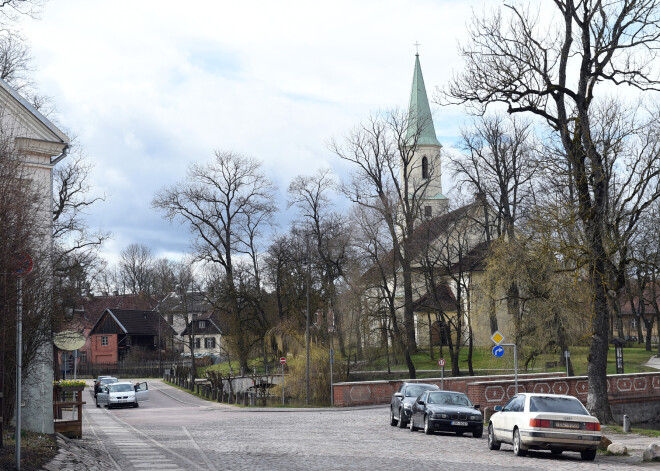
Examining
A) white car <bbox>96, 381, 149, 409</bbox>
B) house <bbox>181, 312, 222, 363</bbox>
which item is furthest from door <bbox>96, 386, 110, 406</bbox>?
house <bbox>181, 312, 222, 363</bbox>

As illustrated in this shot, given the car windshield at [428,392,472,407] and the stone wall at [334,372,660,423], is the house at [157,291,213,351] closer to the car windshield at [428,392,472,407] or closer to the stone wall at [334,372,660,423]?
the stone wall at [334,372,660,423]

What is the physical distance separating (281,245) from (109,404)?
2232cm

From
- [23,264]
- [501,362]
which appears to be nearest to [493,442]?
[23,264]

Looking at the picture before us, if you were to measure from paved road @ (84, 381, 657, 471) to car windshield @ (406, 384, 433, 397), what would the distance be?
1.56 m

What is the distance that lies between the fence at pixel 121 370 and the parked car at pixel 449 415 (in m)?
68.4

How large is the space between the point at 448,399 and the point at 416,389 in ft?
12.4

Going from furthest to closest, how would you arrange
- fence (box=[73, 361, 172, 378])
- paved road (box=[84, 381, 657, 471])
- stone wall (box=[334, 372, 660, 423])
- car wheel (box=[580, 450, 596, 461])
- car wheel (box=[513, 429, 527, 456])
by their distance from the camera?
fence (box=[73, 361, 172, 378])
stone wall (box=[334, 372, 660, 423])
car wheel (box=[513, 429, 527, 456])
car wheel (box=[580, 450, 596, 461])
paved road (box=[84, 381, 657, 471])

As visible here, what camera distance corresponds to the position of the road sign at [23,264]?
461 inches

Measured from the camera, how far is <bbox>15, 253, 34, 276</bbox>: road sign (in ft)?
38.4

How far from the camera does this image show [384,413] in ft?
122

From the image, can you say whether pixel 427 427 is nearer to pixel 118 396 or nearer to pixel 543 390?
pixel 543 390

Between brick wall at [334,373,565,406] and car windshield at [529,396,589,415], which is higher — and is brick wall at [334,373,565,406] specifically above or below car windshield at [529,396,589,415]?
below

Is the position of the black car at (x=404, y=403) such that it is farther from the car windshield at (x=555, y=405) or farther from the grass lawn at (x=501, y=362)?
the grass lawn at (x=501, y=362)

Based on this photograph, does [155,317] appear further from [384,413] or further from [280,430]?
[280,430]
